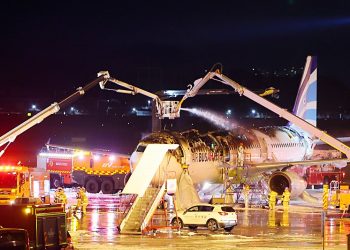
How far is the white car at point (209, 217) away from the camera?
32.2 meters

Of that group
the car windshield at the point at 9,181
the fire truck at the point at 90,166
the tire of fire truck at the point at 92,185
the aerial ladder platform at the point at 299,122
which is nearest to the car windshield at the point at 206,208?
the aerial ladder platform at the point at 299,122

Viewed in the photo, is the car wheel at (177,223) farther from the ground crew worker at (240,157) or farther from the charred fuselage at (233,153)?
the ground crew worker at (240,157)

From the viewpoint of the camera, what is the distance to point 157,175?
38438mm

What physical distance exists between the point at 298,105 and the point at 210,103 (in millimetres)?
68804

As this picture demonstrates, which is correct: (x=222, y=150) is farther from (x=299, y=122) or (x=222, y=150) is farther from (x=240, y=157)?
(x=299, y=122)

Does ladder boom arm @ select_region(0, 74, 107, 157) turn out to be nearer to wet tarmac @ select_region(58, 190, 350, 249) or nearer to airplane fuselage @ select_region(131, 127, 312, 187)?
wet tarmac @ select_region(58, 190, 350, 249)

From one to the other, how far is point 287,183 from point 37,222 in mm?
30211

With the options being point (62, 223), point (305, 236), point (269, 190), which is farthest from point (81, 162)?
point (62, 223)

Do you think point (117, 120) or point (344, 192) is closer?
point (344, 192)

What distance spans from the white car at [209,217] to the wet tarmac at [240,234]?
0.36 meters

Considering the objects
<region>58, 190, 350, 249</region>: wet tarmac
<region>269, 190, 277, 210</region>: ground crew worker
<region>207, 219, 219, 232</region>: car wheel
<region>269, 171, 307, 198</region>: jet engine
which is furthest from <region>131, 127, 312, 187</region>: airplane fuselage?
<region>207, 219, 219, 232</region>: car wheel

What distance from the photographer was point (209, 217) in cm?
3256

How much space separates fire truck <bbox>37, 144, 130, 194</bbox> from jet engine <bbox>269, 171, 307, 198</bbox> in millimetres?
14037

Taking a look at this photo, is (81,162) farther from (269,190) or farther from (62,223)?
(62,223)
